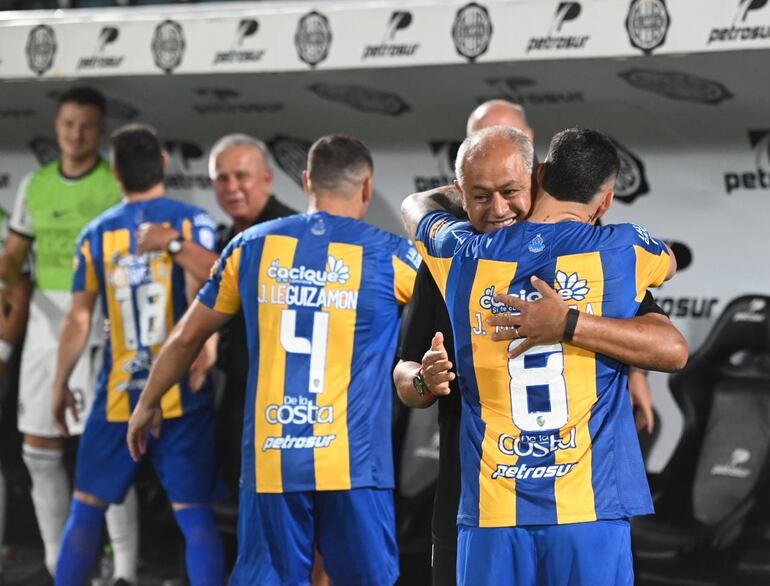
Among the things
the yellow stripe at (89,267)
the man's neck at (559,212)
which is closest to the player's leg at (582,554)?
the man's neck at (559,212)

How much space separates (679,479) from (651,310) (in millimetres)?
2310

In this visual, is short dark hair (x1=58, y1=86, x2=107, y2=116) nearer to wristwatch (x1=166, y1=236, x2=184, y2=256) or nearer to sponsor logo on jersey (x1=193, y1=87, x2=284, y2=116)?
sponsor logo on jersey (x1=193, y1=87, x2=284, y2=116)

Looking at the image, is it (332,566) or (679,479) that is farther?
(679,479)

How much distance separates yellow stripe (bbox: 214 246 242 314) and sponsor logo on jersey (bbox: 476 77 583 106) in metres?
1.50

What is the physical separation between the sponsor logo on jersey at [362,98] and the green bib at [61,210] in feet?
3.28

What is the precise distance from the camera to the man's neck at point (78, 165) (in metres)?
5.56

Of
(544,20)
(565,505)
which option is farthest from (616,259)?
(544,20)

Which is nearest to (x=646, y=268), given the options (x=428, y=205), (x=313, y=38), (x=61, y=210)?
(x=428, y=205)

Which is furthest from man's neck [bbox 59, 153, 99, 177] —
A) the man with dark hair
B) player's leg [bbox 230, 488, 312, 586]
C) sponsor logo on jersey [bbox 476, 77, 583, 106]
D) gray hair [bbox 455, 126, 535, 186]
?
gray hair [bbox 455, 126, 535, 186]

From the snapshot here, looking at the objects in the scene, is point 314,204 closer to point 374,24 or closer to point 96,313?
point 374,24

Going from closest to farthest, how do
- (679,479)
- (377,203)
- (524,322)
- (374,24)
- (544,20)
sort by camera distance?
(524,322) → (544,20) → (374,24) → (679,479) → (377,203)

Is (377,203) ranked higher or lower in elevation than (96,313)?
higher

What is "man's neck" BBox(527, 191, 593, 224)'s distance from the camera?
2795 millimetres

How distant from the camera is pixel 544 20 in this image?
4.28 meters
